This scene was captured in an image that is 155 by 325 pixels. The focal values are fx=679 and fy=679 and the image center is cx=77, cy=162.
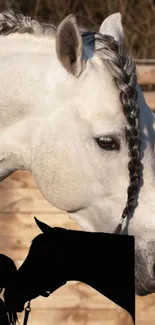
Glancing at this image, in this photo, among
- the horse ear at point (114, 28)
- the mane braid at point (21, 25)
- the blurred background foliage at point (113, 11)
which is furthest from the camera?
the blurred background foliage at point (113, 11)

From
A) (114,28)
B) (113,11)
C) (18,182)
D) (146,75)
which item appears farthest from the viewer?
(113,11)

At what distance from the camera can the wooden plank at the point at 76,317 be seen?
10.8 ft

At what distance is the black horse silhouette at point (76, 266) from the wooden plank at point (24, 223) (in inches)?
62.9

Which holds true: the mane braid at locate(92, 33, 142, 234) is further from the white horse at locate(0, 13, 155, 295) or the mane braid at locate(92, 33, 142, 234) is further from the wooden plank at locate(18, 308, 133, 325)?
the wooden plank at locate(18, 308, 133, 325)

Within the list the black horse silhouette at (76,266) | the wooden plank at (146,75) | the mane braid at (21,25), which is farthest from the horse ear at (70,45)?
the wooden plank at (146,75)

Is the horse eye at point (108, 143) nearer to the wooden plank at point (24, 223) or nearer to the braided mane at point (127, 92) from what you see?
the braided mane at point (127, 92)

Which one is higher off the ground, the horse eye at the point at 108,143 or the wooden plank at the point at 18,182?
the horse eye at the point at 108,143

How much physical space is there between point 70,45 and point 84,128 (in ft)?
0.72

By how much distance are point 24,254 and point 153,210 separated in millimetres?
1646

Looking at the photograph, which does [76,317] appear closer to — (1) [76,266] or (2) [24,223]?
(2) [24,223]

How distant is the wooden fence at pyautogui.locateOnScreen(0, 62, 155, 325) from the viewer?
3318 mm

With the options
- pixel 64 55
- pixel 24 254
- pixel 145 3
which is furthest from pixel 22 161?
pixel 145 3

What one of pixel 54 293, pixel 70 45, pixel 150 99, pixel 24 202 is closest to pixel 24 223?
pixel 24 202

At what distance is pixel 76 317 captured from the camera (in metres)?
3.32
